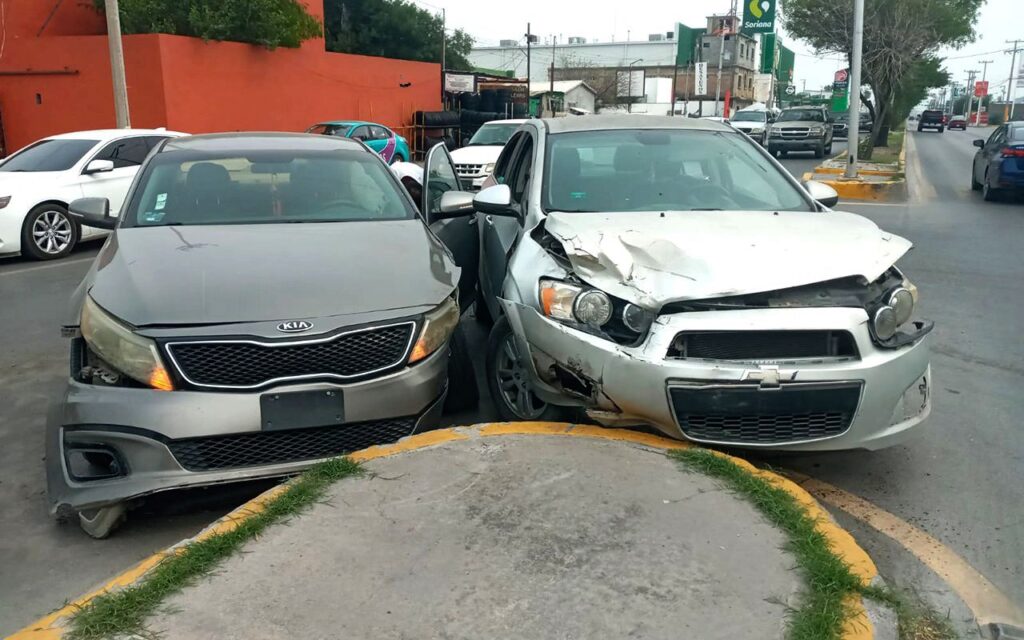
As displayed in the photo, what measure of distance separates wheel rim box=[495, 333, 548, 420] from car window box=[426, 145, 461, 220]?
71.8 inches

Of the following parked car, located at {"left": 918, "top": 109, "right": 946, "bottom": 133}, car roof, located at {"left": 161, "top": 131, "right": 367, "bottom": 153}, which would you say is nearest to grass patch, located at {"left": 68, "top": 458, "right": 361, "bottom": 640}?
car roof, located at {"left": 161, "top": 131, "right": 367, "bottom": 153}

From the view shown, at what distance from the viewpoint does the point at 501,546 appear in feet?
10.1

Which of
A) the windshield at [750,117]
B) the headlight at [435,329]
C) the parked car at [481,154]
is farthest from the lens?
the windshield at [750,117]

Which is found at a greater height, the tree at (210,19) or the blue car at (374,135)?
the tree at (210,19)

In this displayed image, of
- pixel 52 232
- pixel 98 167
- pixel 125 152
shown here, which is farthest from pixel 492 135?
pixel 52 232

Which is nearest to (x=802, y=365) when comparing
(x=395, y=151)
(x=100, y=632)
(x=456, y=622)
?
(x=456, y=622)

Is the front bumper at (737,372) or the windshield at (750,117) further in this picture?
the windshield at (750,117)

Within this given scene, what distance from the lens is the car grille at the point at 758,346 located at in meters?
3.67

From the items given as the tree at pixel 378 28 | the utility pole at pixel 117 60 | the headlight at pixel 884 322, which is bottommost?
the headlight at pixel 884 322

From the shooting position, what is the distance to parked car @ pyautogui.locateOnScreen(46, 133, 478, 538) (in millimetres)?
3482

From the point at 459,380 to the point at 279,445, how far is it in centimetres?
143

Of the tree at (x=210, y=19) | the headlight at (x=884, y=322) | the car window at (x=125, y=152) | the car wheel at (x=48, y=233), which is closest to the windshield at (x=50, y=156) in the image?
the car window at (x=125, y=152)

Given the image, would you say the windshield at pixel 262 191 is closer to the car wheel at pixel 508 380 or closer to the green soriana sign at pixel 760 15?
the car wheel at pixel 508 380

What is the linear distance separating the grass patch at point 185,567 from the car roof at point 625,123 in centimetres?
291
